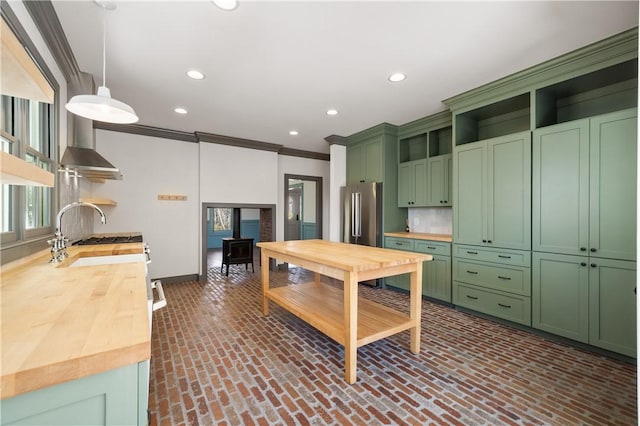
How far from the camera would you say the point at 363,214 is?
475cm

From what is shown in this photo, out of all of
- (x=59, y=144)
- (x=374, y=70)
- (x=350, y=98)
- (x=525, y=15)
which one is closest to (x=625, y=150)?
(x=525, y=15)

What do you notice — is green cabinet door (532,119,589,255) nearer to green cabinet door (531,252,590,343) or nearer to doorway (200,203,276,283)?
green cabinet door (531,252,590,343)

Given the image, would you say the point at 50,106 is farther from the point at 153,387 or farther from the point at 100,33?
the point at 153,387

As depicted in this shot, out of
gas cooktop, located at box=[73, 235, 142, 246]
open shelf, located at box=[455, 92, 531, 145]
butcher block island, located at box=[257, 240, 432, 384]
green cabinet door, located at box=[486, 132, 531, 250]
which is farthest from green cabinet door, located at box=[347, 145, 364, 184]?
gas cooktop, located at box=[73, 235, 142, 246]

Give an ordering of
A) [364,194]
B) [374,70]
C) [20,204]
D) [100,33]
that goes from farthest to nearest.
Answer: [364,194] → [374,70] → [100,33] → [20,204]

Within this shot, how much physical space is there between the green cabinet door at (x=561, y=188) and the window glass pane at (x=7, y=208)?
4265mm

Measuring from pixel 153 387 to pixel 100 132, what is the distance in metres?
4.18

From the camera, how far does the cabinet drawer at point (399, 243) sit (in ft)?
13.7

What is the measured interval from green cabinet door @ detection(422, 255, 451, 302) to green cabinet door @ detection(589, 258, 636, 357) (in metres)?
1.40

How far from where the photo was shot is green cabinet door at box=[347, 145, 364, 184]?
199 inches

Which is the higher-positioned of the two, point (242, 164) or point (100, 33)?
point (100, 33)

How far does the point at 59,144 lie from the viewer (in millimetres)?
2486

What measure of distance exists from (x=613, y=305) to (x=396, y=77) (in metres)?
2.85

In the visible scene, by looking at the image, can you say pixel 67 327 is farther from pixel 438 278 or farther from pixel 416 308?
pixel 438 278
